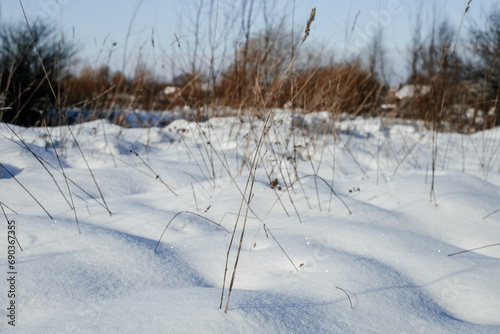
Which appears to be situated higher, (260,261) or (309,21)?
(309,21)

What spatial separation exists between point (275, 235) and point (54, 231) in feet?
2.01

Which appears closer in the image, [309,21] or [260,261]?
[309,21]

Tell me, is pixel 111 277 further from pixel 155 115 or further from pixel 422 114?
pixel 422 114

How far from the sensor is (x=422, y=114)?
608cm

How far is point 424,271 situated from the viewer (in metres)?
0.87

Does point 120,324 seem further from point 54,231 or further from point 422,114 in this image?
point 422,114

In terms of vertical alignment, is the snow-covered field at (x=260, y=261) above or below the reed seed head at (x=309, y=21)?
below

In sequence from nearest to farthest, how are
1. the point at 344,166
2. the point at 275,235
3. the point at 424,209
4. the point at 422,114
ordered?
1. the point at 275,235
2. the point at 424,209
3. the point at 344,166
4. the point at 422,114

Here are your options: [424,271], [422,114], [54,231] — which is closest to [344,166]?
→ [424,271]

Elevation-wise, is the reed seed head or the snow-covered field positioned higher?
the reed seed head

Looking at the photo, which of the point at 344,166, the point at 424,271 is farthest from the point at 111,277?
the point at 344,166

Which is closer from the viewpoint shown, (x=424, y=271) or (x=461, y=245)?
(x=424, y=271)

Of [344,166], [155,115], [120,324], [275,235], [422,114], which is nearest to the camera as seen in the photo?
[120,324]

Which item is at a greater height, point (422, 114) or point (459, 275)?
point (422, 114)
